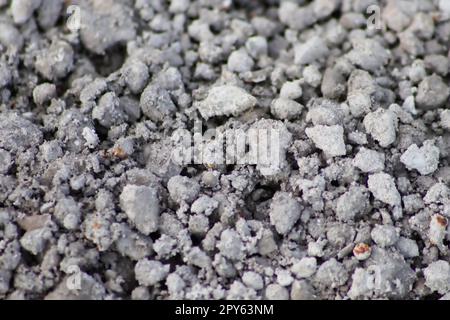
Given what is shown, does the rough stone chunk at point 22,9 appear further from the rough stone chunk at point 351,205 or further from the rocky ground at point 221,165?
the rough stone chunk at point 351,205

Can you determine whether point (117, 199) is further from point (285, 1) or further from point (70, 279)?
point (285, 1)

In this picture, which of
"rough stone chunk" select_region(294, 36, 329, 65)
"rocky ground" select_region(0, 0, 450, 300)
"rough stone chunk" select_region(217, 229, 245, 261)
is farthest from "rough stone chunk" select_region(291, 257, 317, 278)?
"rough stone chunk" select_region(294, 36, 329, 65)

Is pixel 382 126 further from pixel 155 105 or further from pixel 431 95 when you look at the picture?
pixel 155 105

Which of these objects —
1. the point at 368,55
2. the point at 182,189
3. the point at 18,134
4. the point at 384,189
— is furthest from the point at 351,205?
the point at 18,134

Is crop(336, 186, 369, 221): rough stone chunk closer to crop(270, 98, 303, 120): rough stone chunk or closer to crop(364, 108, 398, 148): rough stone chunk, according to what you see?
Result: crop(364, 108, 398, 148): rough stone chunk

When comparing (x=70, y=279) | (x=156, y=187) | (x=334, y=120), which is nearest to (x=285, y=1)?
(x=334, y=120)

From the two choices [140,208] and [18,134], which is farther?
[18,134]
